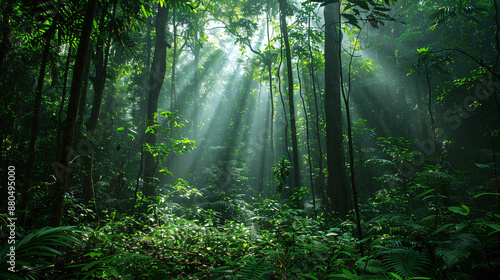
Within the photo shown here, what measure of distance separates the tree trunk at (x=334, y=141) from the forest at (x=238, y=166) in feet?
0.14

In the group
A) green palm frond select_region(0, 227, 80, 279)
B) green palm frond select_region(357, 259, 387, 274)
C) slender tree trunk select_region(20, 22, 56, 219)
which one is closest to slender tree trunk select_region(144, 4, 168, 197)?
slender tree trunk select_region(20, 22, 56, 219)

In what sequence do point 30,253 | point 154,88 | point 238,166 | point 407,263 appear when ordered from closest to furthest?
point 30,253, point 407,263, point 154,88, point 238,166

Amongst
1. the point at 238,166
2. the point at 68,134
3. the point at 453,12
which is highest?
the point at 453,12

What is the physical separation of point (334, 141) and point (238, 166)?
6.62m

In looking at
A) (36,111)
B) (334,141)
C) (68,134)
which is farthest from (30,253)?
(334,141)

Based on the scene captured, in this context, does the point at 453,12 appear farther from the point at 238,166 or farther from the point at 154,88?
the point at 238,166

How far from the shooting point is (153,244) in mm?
2719

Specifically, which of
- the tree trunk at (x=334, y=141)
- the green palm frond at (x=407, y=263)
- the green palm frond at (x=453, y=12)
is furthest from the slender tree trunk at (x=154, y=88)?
the green palm frond at (x=453, y=12)

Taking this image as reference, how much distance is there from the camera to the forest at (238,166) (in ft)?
6.34

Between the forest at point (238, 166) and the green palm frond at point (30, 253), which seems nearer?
the green palm frond at point (30, 253)

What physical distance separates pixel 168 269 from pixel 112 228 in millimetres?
1218

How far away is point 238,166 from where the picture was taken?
1235 centimetres

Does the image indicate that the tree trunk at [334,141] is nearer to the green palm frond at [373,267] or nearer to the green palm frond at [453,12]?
the green palm frond at [453,12]

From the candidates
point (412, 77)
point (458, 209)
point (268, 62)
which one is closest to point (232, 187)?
point (268, 62)
